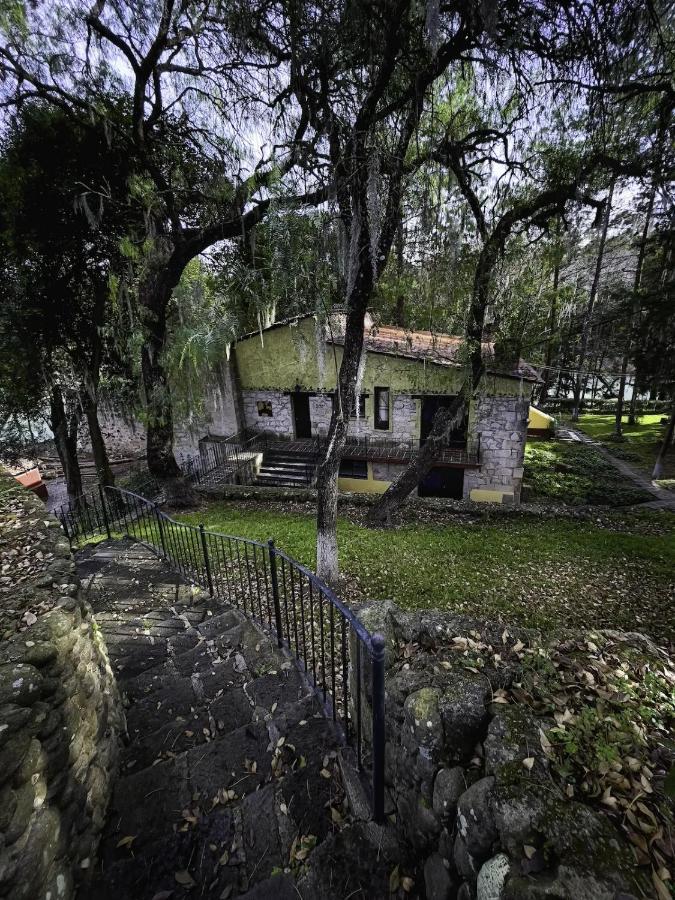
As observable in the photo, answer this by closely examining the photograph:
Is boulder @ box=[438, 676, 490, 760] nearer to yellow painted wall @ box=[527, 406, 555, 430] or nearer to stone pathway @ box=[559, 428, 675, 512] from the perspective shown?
stone pathway @ box=[559, 428, 675, 512]

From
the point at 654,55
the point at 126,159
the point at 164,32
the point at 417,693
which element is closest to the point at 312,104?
the point at 164,32

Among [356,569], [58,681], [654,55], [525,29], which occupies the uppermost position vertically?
[525,29]

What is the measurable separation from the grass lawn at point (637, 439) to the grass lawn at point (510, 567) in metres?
7.61

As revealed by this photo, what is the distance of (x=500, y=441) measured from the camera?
39.0 ft

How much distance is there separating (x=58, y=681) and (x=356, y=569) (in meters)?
5.54

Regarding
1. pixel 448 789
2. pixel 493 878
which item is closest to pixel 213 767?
pixel 448 789

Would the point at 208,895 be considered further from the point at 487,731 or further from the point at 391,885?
the point at 487,731

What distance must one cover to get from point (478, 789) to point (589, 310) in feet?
74.3

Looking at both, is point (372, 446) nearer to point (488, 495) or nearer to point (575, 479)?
point (488, 495)

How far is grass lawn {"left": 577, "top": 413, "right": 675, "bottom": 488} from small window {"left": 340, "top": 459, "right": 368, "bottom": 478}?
10.6m

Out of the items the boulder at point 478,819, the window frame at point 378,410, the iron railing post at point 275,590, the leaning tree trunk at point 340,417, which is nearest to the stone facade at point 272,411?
the window frame at point 378,410

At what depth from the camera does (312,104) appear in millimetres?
5668

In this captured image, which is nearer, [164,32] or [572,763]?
[572,763]

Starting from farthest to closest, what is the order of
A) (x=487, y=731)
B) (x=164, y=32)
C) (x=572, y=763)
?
1. (x=164, y=32)
2. (x=487, y=731)
3. (x=572, y=763)
